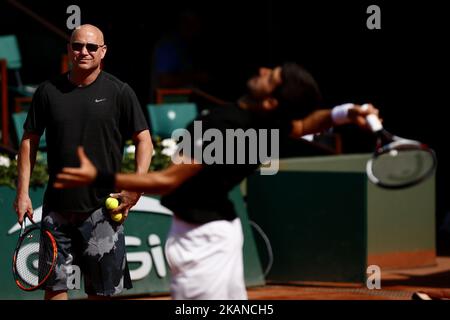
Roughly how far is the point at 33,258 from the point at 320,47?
760cm

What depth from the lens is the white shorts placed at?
6.18 meters

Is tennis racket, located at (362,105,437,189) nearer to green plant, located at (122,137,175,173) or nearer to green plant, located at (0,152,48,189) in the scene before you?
green plant, located at (0,152,48,189)

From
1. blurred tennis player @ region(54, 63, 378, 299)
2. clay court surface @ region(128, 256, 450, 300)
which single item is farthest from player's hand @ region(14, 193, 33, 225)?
clay court surface @ region(128, 256, 450, 300)

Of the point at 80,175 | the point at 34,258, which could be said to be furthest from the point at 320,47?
the point at 80,175

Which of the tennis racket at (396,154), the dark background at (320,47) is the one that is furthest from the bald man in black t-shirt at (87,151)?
the dark background at (320,47)

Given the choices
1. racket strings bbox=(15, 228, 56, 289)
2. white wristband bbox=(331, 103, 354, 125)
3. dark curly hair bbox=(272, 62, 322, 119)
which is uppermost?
dark curly hair bbox=(272, 62, 322, 119)

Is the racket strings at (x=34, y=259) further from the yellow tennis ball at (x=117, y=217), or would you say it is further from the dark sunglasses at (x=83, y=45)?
the dark sunglasses at (x=83, y=45)

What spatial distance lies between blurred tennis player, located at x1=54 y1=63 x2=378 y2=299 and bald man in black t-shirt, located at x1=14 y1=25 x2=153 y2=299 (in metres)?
1.29

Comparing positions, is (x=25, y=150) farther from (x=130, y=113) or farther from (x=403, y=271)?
(x=403, y=271)

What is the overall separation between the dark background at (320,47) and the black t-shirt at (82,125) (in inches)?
269

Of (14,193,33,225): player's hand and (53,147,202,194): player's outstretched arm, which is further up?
(53,147,202,194): player's outstretched arm

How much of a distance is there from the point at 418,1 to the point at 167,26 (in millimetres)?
2938

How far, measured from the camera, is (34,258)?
787cm
